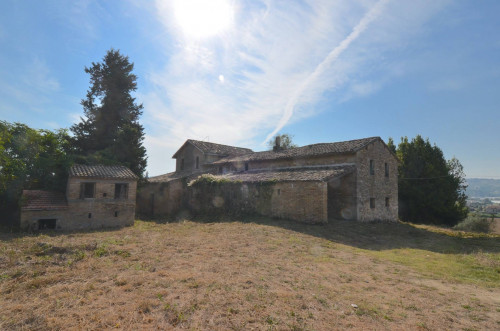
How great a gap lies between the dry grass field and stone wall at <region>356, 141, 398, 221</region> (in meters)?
7.58

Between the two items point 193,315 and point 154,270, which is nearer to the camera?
point 193,315

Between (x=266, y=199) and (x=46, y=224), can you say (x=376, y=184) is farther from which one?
(x=46, y=224)

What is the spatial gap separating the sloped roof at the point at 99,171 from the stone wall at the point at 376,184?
16321 mm

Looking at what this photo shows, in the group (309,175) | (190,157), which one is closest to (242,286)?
(309,175)

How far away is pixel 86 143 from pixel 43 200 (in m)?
10.4

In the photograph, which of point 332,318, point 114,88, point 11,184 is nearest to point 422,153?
point 332,318

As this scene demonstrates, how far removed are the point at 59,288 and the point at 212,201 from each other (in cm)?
1584

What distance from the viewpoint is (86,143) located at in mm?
23219

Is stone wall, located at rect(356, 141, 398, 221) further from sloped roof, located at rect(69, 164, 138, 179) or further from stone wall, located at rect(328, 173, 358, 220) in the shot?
sloped roof, located at rect(69, 164, 138, 179)

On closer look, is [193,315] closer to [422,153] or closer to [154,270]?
[154,270]

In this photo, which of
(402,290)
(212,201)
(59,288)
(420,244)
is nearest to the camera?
(59,288)

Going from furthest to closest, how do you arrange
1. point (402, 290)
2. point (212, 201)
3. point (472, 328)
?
point (212, 201) < point (402, 290) < point (472, 328)

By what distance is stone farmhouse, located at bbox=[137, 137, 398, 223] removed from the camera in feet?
55.5

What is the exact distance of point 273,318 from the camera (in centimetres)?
472
